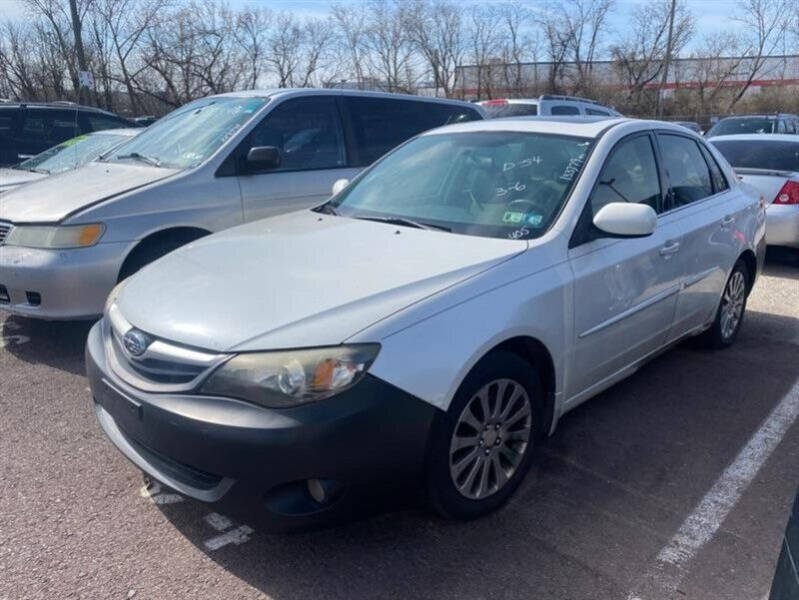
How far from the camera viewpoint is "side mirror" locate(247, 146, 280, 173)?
5.25 meters

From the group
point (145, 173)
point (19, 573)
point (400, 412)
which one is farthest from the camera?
point (145, 173)

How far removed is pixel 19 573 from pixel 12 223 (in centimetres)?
291

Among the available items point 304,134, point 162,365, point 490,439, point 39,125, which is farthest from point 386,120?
point 39,125

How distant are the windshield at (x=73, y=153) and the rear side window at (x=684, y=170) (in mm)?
5665

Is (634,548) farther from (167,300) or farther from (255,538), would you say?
(167,300)

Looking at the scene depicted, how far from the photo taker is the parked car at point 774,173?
7.61 metres

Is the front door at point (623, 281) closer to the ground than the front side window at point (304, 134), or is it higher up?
closer to the ground

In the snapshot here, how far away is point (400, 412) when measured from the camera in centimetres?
252

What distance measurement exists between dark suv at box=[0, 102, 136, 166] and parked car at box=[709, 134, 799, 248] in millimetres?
8196

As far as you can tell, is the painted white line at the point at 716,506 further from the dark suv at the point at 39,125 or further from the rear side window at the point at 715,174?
the dark suv at the point at 39,125

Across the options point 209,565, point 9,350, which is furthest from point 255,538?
point 9,350

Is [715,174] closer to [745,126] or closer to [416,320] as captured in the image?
[416,320]

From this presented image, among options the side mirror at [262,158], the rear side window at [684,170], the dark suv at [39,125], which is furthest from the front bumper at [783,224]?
the dark suv at [39,125]

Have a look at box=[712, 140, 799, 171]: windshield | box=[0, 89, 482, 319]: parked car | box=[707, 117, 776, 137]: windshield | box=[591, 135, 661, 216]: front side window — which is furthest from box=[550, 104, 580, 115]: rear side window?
box=[591, 135, 661, 216]: front side window
